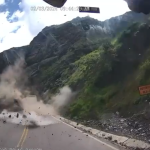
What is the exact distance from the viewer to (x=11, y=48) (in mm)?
67125

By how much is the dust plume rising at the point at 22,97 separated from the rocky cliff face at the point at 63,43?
2.46m

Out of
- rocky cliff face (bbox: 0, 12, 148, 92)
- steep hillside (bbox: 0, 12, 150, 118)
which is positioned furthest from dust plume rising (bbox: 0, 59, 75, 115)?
rocky cliff face (bbox: 0, 12, 148, 92)

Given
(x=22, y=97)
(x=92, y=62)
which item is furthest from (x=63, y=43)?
(x=22, y=97)

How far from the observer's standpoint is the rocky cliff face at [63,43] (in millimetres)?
54906

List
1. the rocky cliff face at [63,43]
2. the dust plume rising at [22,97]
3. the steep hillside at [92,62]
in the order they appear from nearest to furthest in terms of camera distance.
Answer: the steep hillside at [92,62]
the dust plume rising at [22,97]
the rocky cliff face at [63,43]

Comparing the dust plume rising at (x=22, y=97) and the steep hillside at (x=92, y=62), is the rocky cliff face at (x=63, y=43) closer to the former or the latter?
the steep hillside at (x=92, y=62)

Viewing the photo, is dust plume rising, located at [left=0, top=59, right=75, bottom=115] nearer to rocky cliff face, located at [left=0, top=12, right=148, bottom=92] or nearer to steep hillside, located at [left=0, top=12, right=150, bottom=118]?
steep hillside, located at [left=0, top=12, right=150, bottom=118]

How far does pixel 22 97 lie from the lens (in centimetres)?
4019

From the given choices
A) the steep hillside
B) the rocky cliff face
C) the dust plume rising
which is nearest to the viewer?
the steep hillside

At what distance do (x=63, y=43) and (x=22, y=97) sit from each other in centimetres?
2654

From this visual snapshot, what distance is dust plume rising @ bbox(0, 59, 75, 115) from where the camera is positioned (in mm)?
31562

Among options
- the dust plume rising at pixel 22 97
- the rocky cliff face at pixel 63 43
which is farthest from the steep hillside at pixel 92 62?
the dust plume rising at pixel 22 97

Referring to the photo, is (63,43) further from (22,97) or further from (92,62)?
(22,97)

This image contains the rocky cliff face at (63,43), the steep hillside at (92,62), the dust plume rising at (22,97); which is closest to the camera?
the steep hillside at (92,62)
